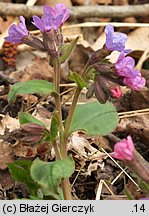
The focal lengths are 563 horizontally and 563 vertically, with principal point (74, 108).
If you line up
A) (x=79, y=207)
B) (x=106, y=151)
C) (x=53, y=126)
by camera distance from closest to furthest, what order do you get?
(x=79, y=207) < (x=53, y=126) < (x=106, y=151)

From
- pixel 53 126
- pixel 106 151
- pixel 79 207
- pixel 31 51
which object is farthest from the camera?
pixel 31 51

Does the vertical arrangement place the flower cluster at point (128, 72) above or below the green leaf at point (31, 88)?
above

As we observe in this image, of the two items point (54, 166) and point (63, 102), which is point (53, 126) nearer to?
point (54, 166)

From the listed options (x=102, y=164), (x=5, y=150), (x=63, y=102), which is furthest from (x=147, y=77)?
(x=5, y=150)

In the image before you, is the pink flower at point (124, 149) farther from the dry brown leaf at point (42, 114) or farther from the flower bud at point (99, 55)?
the dry brown leaf at point (42, 114)

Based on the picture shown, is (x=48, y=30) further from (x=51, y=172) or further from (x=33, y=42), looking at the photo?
(x=51, y=172)

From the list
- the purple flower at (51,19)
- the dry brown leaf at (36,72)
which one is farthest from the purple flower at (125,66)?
the dry brown leaf at (36,72)
